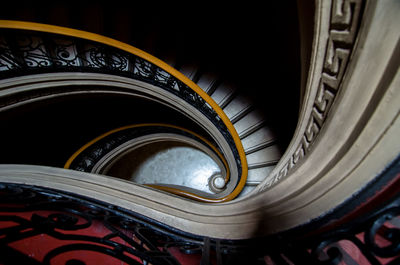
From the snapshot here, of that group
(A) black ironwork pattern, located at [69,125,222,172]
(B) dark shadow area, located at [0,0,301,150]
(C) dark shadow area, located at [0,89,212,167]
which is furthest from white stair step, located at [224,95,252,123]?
(A) black ironwork pattern, located at [69,125,222,172]

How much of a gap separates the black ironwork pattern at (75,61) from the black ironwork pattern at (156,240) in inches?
104

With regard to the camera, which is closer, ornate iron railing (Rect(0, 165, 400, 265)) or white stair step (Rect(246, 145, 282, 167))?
ornate iron railing (Rect(0, 165, 400, 265))

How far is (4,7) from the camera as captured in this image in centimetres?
382

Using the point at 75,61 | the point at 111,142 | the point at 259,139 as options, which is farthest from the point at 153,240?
the point at 111,142

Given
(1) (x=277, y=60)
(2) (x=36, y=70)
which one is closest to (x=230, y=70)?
(1) (x=277, y=60)

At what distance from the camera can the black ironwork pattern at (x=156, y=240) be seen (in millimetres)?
815

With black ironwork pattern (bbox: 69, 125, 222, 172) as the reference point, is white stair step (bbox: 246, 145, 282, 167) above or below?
below

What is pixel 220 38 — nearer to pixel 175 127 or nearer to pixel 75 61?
pixel 75 61

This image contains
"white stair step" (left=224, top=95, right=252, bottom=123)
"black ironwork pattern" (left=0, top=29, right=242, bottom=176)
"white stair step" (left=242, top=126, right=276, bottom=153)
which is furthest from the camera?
"white stair step" (left=224, top=95, right=252, bottom=123)

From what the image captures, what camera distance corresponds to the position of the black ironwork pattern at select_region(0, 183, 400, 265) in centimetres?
81

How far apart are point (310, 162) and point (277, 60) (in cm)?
392

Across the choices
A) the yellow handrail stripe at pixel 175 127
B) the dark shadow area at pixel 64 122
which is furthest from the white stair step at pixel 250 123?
the dark shadow area at pixel 64 122

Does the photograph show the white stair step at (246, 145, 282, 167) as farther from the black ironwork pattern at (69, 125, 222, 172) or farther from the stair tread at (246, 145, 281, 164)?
the black ironwork pattern at (69, 125, 222, 172)

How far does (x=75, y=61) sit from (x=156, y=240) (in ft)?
12.7
